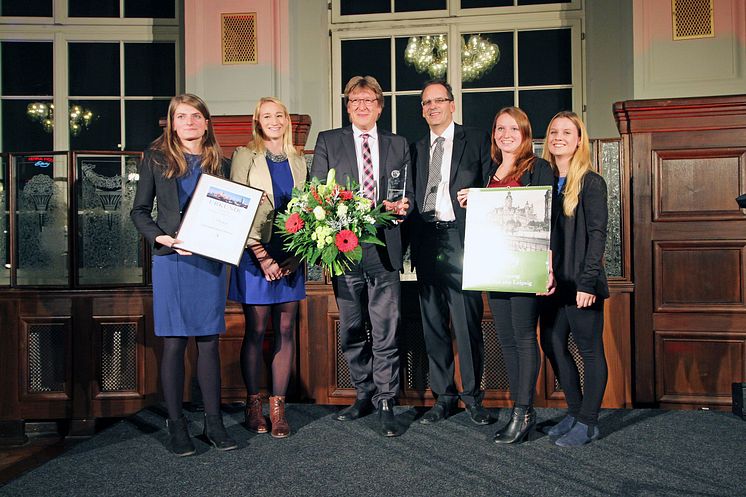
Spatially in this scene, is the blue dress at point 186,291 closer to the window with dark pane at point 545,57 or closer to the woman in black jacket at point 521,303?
the woman in black jacket at point 521,303

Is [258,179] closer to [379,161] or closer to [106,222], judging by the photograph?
[379,161]

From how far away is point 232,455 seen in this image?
9.34 feet

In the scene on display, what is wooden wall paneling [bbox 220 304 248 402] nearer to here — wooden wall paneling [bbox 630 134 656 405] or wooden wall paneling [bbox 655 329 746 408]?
wooden wall paneling [bbox 630 134 656 405]

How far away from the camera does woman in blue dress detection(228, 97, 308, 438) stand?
3.11 meters

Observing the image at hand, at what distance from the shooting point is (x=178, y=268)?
288cm

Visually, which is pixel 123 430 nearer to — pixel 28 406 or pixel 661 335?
pixel 28 406

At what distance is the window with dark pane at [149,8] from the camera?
541cm

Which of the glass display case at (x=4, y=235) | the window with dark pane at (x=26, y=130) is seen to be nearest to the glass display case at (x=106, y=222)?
the glass display case at (x=4, y=235)

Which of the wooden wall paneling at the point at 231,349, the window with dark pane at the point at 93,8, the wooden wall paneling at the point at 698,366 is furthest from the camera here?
the window with dark pane at the point at 93,8

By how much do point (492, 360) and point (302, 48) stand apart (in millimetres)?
2659

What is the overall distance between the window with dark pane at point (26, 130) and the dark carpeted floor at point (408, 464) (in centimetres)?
296

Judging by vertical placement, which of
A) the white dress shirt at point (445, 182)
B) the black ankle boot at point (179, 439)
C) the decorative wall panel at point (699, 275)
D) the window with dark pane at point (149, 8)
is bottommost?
the black ankle boot at point (179, 439)

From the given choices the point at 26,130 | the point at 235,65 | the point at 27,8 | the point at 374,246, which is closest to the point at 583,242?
the point at 374,246

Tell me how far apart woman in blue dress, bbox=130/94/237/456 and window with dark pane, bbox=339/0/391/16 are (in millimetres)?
2656
